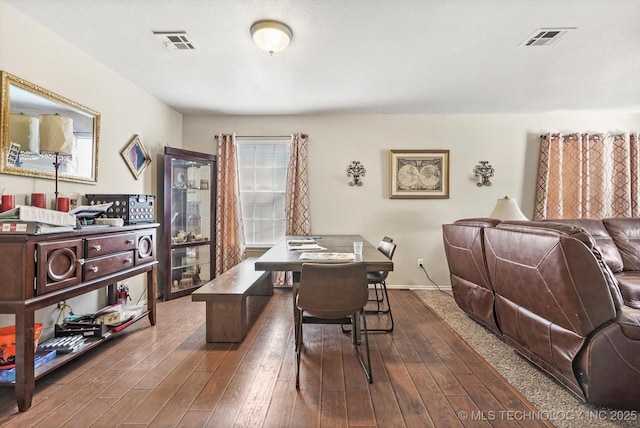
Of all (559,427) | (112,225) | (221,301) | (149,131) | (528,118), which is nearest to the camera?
(559,427)

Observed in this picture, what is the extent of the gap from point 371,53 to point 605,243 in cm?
303

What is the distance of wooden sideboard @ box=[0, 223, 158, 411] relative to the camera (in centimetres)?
155

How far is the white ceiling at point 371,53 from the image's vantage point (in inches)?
77.2

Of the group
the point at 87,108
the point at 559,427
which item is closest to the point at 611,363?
the point at 559,427

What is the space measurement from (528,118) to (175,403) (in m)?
5.15

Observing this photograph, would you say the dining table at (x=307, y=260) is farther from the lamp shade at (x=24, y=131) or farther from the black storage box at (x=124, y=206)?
the lamp shade at (x=24, y=131)

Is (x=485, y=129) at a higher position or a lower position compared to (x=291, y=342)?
higher

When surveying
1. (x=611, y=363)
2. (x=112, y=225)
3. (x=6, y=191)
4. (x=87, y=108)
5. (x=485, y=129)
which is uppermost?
(x=485, y=129)

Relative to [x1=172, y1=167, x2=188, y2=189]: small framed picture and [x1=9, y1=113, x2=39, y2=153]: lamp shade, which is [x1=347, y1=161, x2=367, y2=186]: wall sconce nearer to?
[x1=172, y1=167, x2=188, y2=189]: small framed picture

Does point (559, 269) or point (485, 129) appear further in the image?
point (485, 129)

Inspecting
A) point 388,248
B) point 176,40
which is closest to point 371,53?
point 176,40

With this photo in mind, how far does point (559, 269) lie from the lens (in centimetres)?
160

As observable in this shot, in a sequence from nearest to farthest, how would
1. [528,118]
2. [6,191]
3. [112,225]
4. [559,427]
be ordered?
[559,427] → [6,191] → [112,225] → [528,118]

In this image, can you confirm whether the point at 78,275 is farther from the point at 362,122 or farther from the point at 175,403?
the point at 362,122
